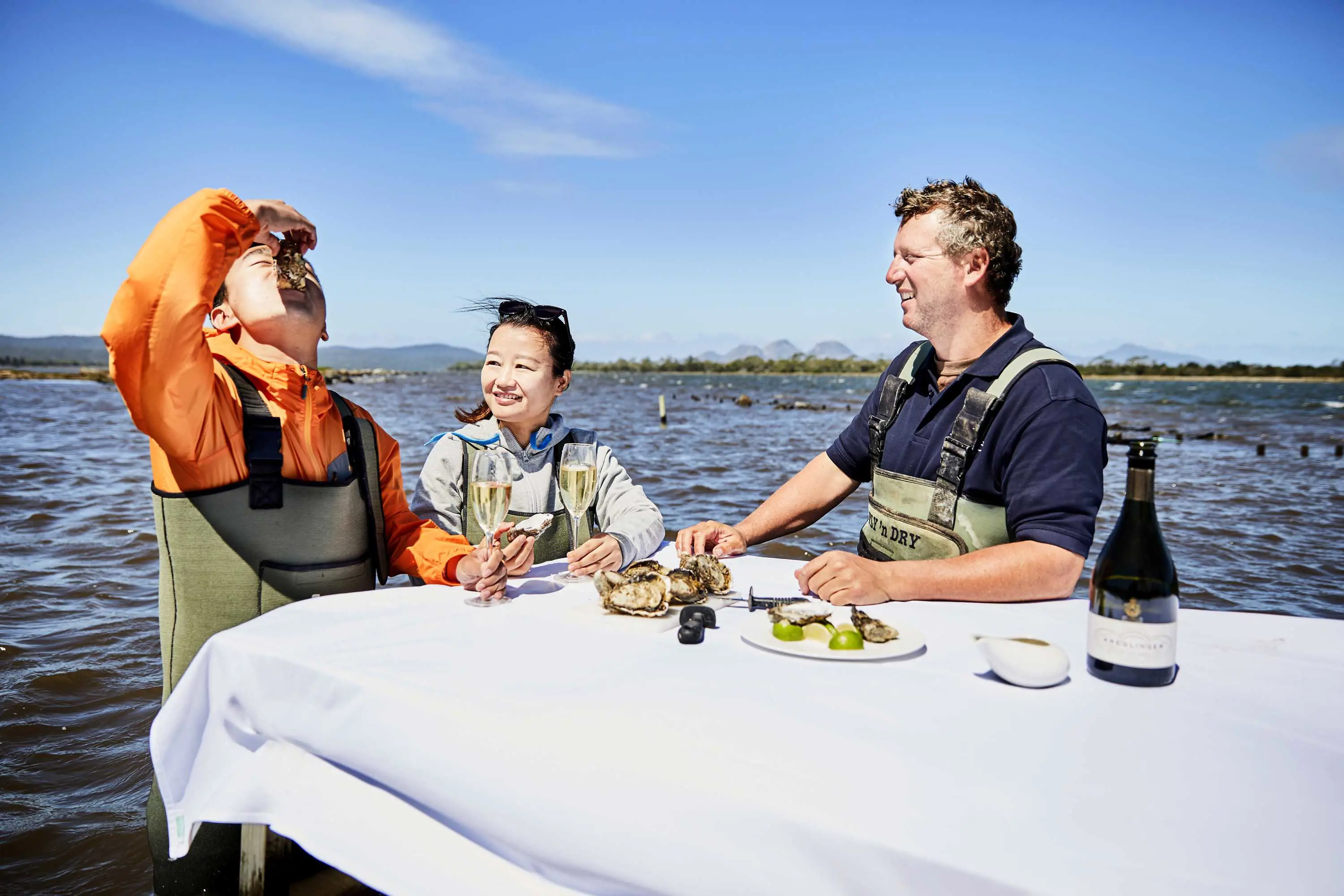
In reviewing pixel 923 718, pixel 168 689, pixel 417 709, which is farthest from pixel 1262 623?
pixel 168 689

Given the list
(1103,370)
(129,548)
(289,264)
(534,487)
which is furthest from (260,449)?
(1103,370)

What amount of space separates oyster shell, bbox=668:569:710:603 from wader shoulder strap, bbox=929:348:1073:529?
111cm

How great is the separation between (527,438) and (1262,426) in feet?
111

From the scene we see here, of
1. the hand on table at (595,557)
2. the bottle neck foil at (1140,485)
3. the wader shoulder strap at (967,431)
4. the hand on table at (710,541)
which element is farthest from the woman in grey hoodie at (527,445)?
the bottle neck foil at (1140,485)

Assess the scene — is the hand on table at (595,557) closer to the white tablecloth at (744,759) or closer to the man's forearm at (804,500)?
the white tablecloth at (744,759)

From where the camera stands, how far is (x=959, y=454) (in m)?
2.87

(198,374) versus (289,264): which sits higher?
(289,264)

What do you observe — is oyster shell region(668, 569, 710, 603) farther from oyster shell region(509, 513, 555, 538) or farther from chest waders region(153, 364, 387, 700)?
chest waders region(153, 364, 387, 700)

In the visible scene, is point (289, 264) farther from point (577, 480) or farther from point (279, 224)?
point (577, 480)

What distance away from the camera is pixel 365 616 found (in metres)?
2.06

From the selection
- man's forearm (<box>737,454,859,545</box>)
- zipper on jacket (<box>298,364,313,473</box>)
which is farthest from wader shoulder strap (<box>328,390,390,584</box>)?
man's forearm (<box>737,454,859,545</box>)

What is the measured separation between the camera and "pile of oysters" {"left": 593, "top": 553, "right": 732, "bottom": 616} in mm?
2043

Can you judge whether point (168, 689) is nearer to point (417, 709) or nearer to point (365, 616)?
point (365, 616)

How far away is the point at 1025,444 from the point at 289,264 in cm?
244
